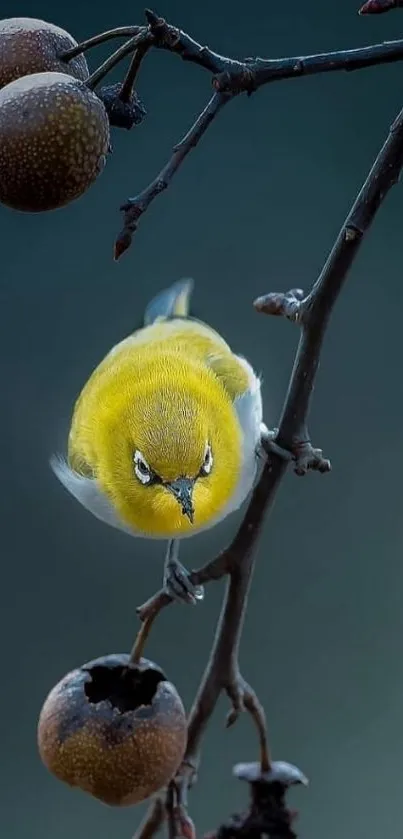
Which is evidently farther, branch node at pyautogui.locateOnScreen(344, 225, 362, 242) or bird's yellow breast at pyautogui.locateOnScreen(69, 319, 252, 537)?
bird's yellow breast at pyautogui.locateOnScreen(69, 319, 252, 537)

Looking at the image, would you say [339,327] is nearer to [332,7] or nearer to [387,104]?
[387,104]

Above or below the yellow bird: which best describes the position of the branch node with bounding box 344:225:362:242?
above

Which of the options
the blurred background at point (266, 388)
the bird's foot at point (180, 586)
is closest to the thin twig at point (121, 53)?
the bird's foot at point (180, 586)

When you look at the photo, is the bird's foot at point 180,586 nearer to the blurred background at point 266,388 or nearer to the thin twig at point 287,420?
the thin twig at point 287,420

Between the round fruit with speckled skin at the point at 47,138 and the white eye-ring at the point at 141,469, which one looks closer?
the round fruit with speckled skin at the point at 47,138

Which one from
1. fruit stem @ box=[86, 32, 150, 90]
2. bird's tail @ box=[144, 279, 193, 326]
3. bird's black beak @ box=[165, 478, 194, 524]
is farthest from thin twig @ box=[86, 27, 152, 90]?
bird's tail @ box=[144, 279, 193, 326]

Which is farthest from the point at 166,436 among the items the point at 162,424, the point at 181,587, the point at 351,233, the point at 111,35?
the point at 111,35

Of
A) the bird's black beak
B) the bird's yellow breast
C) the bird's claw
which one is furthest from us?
the bird's yellow breast

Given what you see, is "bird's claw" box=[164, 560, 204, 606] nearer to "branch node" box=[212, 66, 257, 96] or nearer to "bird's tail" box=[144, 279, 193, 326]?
"branch node" box=[212, 66, 257, 96]
